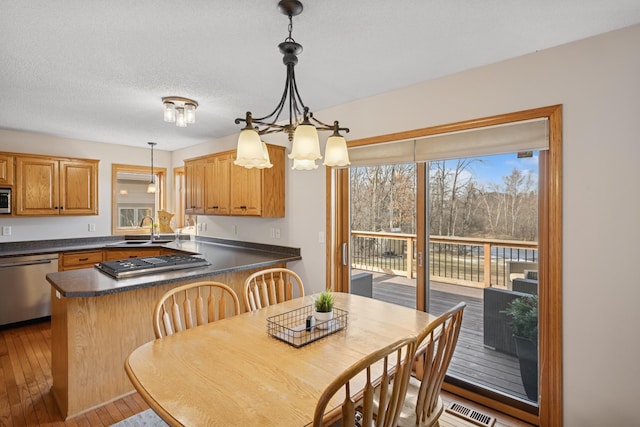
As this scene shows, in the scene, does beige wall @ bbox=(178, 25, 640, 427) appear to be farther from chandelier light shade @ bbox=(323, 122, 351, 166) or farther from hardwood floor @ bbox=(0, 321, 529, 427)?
chandelier light shade @ bbox=(323, 122, 351, 166)

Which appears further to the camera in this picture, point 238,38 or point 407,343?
point 238,38

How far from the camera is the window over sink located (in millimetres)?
5164

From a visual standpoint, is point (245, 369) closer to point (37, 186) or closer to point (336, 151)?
point (336, 151)

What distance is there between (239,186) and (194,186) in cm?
104

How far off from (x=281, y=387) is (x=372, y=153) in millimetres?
2196

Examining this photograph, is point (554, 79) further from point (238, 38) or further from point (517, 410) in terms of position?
point (517, 410)

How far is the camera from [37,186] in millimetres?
4223

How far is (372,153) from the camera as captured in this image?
3.00m

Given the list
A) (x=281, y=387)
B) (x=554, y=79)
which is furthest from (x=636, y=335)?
(x=281, y=387)

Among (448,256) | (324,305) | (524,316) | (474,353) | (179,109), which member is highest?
(179,109)

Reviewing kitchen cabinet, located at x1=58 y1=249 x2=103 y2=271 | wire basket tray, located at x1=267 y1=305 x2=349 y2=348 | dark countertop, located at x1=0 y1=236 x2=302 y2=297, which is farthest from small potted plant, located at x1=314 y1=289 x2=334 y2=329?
kitchen cabinet, located at x1=58 y1=249 x2=103 y2=271

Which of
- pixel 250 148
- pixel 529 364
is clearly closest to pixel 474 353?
pixel 529 364

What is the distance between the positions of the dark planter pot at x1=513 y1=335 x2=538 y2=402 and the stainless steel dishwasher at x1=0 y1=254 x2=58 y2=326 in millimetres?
4916

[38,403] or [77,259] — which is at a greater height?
[77,259]
